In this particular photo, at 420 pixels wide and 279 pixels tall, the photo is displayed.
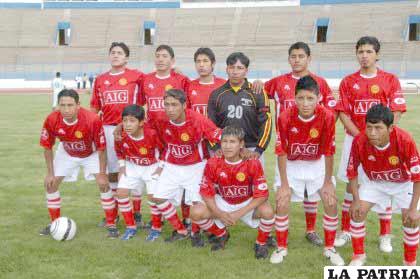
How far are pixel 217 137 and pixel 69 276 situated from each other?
1896mm

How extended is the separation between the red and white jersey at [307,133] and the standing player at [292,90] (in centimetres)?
41

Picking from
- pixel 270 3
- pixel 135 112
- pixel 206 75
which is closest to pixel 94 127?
pixel 135 112

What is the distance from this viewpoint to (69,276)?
4.10 metres

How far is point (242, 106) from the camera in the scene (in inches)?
195

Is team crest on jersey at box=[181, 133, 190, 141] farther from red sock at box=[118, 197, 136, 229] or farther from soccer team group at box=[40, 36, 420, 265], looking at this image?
red sock at box=[118, 197, 136, 229]

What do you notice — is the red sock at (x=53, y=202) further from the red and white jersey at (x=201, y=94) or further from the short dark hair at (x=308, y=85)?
the short dark hair at (x=308, y=85)

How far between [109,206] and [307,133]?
7.58 feet

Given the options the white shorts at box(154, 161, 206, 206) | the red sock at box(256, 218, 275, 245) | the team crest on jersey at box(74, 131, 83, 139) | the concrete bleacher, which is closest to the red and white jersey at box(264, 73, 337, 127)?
the white shorts at box(154, 161, 206, 206)

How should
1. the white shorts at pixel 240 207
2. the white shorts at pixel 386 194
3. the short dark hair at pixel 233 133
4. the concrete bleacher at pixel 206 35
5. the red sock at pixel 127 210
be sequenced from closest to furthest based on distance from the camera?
the white shorts at pixel 386 194, the short dark hair at pixel 233 133, the white shorts at pixel 240 207, the red sock at pixel 127 210, the concrete bleacher at pixel 206 35

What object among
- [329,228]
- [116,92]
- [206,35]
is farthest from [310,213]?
[206,35]

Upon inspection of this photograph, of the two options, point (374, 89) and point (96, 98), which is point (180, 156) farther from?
point (374, 89)

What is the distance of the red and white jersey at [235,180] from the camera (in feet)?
15.0

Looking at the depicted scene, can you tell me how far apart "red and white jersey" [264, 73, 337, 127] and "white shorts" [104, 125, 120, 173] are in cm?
189

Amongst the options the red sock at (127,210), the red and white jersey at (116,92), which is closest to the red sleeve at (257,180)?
the red sock at (127,210)
